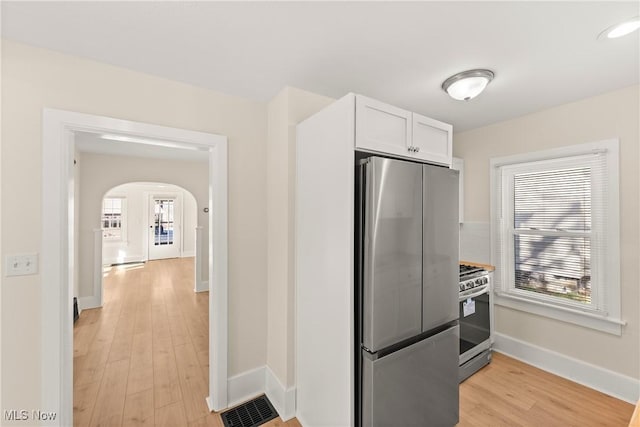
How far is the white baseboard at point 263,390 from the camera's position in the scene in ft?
6.22

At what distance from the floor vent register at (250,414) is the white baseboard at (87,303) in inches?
133

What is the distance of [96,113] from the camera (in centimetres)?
163

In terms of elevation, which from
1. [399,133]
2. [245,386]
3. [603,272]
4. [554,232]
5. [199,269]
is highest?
[399,133]

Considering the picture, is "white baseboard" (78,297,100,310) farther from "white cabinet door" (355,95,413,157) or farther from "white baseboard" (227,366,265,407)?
"white cabinet door" (355,95,413,157)

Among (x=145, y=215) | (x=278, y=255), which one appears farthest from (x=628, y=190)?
(x=145, y=215)

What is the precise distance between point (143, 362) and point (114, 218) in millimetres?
6829

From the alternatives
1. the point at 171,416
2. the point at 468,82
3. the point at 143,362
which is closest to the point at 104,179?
the point at 143,362

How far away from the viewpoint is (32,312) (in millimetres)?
1473

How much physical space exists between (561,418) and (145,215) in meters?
9.62

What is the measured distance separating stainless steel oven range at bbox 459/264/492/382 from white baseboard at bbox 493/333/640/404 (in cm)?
34

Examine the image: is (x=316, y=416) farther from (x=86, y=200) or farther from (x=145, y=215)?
(x=145, y=215)

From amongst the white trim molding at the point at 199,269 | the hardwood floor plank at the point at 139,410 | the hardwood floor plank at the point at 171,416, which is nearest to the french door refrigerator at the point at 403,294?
the hardwood floor plank at the point at 171,416

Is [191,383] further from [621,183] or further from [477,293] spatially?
[621,183]

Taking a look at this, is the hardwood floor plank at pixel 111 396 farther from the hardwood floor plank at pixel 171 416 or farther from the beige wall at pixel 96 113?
the beige wall at pixel 96 113
